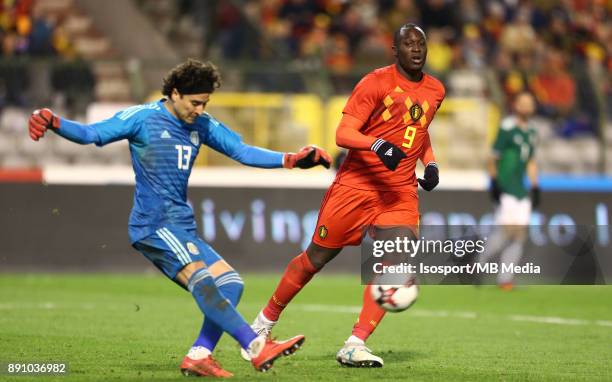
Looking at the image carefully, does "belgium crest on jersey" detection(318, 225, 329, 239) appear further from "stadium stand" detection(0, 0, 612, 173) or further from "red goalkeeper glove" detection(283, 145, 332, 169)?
"stadium stand" detection(0, 0, 612, 173)

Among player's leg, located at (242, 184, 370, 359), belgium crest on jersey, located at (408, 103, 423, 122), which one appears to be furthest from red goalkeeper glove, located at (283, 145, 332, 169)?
belgium crest on jersey, located at (408, 103, 423, 122)

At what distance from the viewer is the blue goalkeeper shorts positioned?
8.52m

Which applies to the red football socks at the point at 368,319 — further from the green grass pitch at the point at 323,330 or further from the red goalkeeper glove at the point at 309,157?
the red goalkeeper glove at the point at 309,157

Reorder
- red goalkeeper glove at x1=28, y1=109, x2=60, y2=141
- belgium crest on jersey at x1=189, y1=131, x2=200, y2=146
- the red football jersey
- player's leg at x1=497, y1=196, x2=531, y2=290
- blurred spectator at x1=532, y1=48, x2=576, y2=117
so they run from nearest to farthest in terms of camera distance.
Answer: red goalkeeper glove at x1=28, y1=109, x2=60, y2=141 → belgium crest on jersey at x1=189, y1=131, x2=200, y2=146 → the red football jersey → player's leg at x1=497, y1=196, x2=531, y2=290 → blurred spectator at x1=532, y1=48, x2=576, y2=117

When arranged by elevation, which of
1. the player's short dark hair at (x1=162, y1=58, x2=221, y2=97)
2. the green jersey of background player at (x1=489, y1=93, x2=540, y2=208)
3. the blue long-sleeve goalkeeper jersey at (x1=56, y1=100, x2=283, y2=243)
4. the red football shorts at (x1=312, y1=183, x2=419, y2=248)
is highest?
the player's short dark hair at (x1=162, y1=58, x2=221, y2=97)

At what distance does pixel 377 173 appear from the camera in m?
9.63

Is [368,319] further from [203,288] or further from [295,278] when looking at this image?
[203,288]

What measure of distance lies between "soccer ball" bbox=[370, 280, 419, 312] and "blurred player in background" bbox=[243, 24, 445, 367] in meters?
0.54

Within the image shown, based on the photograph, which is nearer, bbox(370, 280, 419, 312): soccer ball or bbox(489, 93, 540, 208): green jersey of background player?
bbox(370, 280, 419, 312): soccer ball

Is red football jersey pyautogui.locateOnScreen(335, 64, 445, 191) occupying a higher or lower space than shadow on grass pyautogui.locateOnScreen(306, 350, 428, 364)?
higher

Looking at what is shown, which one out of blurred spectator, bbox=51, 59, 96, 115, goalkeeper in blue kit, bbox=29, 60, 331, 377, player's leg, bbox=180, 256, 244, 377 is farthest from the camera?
blurred spectator, bbox=51, 59, 96, 115

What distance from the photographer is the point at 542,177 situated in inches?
Answer: 766

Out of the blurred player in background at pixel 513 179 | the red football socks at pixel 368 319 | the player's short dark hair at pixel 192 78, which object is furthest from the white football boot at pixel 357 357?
the blurred player in background at pixel 513 179

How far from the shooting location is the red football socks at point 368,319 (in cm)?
952
